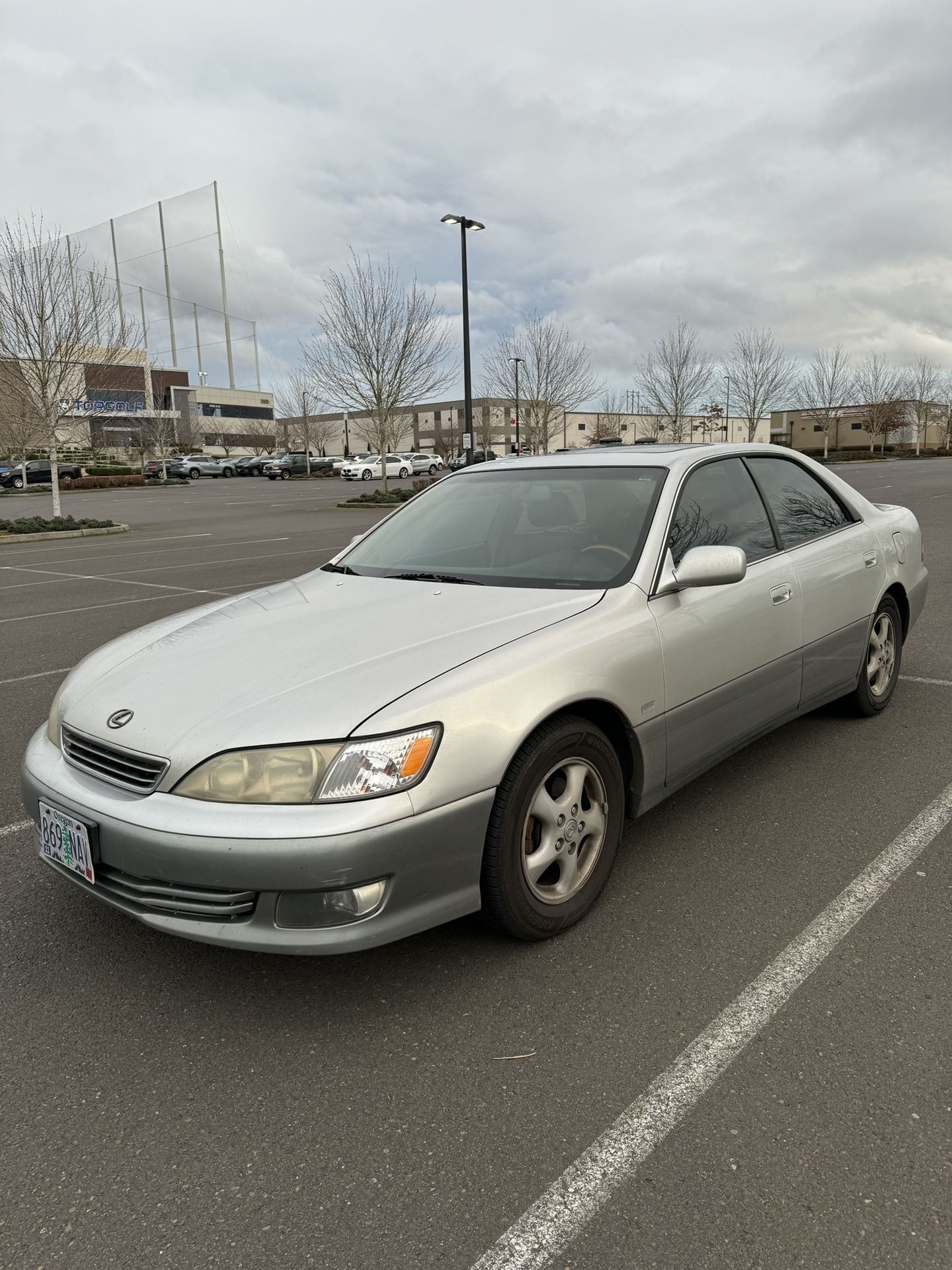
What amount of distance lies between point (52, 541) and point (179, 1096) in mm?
20440

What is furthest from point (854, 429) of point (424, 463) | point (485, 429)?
point (424, 463)

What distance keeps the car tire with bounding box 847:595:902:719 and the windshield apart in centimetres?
180

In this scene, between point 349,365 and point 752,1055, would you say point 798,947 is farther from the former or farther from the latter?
point 349,365

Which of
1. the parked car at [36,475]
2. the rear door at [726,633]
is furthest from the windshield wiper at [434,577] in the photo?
the parked car at [36,475]

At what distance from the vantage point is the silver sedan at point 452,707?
227 centimetres

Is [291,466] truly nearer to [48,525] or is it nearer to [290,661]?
[48,525]

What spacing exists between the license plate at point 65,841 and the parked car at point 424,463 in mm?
52011

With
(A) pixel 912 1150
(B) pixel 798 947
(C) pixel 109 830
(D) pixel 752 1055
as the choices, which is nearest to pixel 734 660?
(B) pixel 798 947

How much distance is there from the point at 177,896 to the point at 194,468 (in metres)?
62.2

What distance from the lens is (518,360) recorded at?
4022cm

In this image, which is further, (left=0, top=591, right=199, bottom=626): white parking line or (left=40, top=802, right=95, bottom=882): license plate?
(left=0, top=591, right=199, bottom=626): white parking line

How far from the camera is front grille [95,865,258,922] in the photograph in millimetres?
2270

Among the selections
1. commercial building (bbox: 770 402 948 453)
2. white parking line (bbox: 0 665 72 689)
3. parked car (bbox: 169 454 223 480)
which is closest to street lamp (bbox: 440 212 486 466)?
white parking line (bbox: 0 665 72 689)

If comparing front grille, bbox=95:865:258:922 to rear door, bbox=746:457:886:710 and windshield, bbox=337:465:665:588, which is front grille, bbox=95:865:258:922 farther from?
rear door, bbox=746:457:886:710
